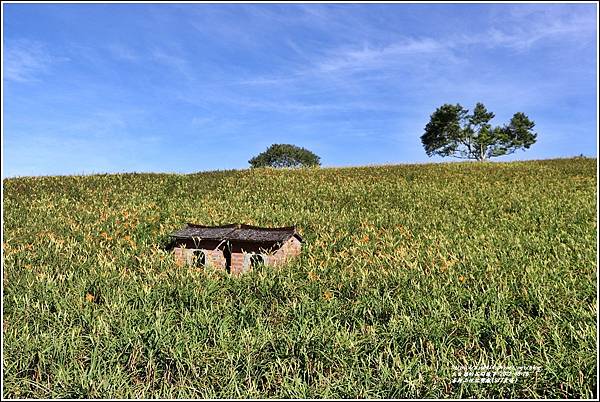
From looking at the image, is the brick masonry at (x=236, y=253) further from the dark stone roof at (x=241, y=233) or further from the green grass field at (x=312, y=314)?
the green grass field at (x=312, y=314)

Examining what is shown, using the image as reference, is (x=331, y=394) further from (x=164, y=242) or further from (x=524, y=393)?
(x=164, y=242)

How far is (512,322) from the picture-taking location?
455 centimetres

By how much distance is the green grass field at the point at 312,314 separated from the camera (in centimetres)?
347

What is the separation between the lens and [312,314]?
15.6 ft

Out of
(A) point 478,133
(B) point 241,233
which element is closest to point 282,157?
(A) point 478,133

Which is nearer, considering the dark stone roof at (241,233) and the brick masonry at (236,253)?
the brick masonry at (236,253)

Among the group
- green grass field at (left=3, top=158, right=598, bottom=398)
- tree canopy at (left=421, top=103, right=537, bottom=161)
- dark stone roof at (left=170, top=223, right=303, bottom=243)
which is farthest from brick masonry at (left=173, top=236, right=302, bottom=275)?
tree canopy at (left=421, top=103, right=537, bottom=161)

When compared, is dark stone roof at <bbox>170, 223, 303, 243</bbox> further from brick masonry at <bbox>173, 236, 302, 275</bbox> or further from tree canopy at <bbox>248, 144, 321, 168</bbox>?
tree canopy at <bbox>248, 144, 321, 168</bbox>

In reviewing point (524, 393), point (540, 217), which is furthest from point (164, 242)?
point (540, 217)

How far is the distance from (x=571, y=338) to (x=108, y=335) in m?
4.25

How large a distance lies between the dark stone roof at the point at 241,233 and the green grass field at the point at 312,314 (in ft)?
1.64

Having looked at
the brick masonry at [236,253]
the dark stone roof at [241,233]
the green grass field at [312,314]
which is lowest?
the green grass field at [312,314]

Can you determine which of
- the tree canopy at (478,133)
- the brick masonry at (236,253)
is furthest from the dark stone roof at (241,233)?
the tree canopy at (478,133)

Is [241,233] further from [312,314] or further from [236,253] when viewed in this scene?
[312,314]
